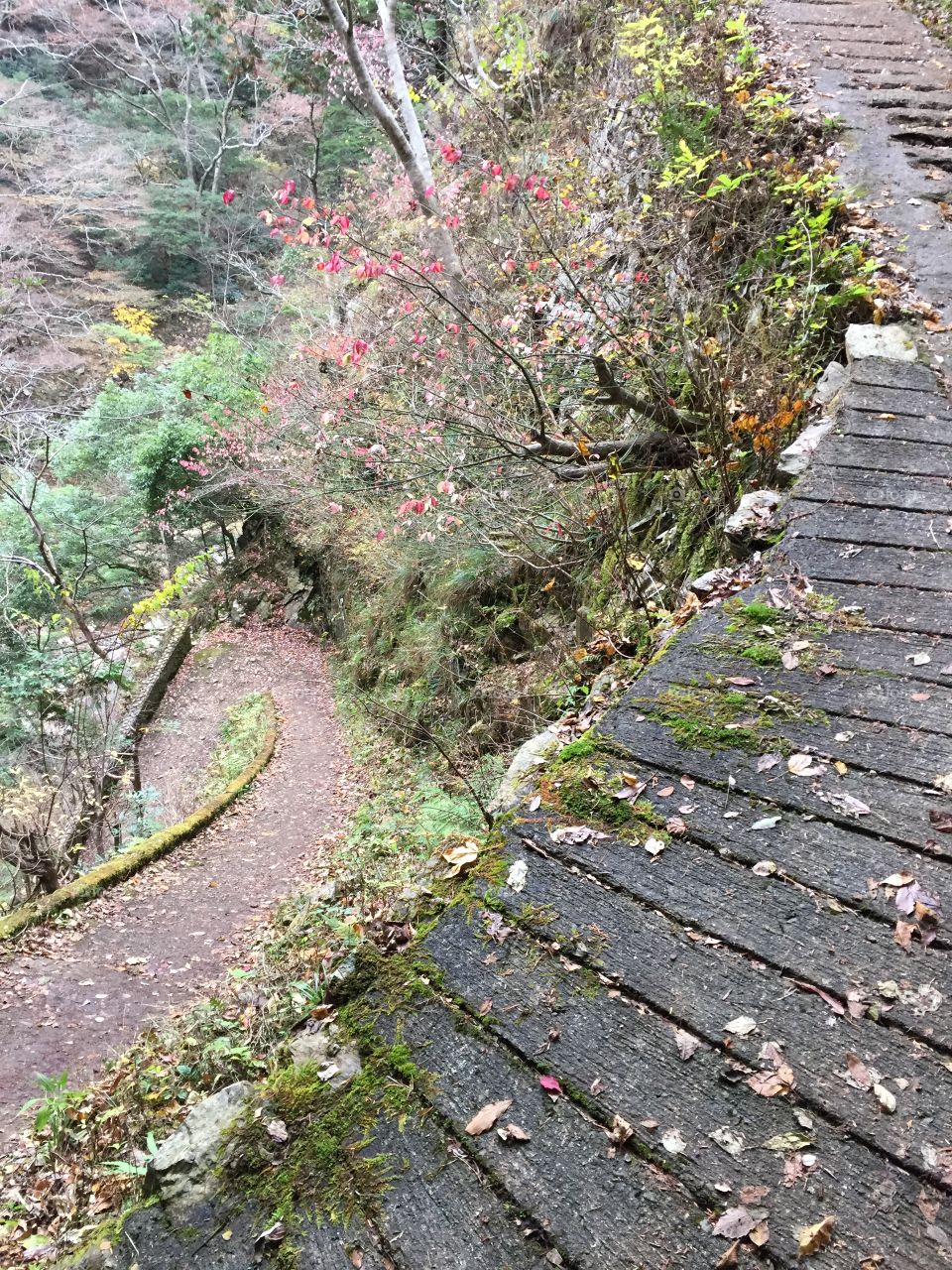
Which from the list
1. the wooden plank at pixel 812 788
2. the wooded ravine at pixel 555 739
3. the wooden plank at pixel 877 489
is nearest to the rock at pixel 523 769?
the wooded ravine at pixel 555 739

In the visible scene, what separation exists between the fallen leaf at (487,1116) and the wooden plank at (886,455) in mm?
3012

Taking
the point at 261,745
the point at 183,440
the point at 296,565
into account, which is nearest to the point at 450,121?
the point at 183,440

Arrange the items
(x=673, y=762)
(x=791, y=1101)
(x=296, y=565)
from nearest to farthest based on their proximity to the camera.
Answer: (x=791, y=1101)
(x=673, y=762)
(x=296, y=565)

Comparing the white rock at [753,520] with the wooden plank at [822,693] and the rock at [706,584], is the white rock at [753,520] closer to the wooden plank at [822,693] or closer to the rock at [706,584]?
the rock at [706,584]

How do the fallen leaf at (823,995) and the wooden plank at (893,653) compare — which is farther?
the wooden plank at (893,653)

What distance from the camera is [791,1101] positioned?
1354mm

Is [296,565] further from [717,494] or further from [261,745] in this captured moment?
[717,494]

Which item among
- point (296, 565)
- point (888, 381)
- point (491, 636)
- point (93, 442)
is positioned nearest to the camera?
point (888, 381)

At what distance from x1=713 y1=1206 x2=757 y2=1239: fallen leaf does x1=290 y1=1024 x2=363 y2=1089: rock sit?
0.79 m

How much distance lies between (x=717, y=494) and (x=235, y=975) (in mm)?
4848

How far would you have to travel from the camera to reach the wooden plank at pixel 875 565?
8.70 ft

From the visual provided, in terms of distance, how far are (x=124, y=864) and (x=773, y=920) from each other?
8040 millimetres

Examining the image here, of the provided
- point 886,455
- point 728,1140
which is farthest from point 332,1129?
point 886,455

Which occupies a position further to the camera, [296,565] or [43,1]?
[43,1]
